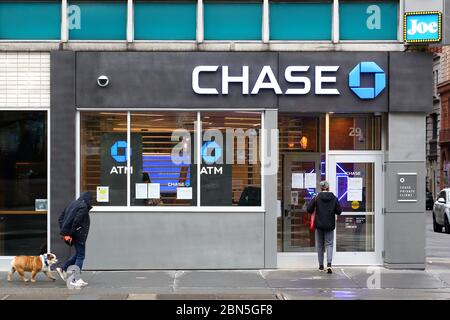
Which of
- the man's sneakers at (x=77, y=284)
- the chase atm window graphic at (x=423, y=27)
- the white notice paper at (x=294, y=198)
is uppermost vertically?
the chase atm window graphic at (x=423, y=27)

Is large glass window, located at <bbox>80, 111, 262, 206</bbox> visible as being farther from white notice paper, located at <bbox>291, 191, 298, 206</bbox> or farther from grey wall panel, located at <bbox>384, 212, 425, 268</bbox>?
grey wall panel, located at <bbox>384, 212, 425, 268</bbox>

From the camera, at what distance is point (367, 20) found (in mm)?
13828

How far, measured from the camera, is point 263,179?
44.9ft

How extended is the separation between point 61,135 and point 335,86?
5431 millimetres

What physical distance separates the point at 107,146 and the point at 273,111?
3.34 m

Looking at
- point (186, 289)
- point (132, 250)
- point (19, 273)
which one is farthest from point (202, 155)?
point (19, 273)

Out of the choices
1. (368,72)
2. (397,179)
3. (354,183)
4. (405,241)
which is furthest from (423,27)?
(405,241)

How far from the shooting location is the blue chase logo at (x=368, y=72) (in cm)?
1358

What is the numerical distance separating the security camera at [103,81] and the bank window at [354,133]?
181 inches

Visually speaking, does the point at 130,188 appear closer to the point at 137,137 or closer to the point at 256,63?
the point at 137,137

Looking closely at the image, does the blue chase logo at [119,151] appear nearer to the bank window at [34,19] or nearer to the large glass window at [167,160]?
the large glass window at [167,160]

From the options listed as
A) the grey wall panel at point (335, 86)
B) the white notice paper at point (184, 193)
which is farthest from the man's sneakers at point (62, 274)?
the grey wall panel at point (335, 86)

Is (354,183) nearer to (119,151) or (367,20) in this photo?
(367,20)

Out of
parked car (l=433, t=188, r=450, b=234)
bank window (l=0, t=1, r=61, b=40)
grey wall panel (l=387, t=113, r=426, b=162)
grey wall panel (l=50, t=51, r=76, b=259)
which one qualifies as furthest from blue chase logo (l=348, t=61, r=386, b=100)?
parked car (l=433, t=188, r=450, b=234)
